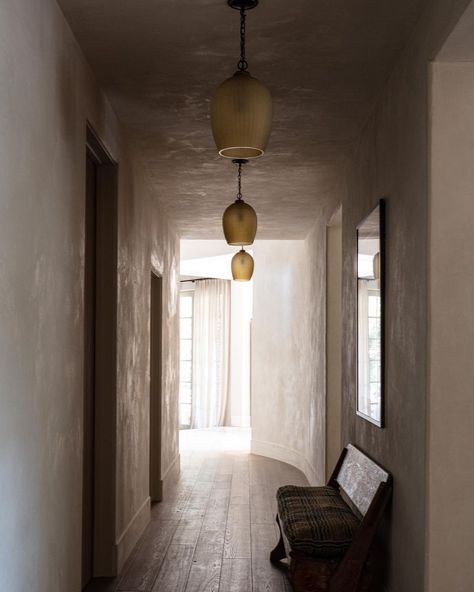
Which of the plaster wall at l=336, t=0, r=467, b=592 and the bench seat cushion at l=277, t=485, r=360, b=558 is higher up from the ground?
the plaster wall at l=336, t=0, r=467, b=592

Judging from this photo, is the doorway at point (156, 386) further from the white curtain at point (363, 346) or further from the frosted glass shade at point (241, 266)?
the white curtain at point (363, 346)

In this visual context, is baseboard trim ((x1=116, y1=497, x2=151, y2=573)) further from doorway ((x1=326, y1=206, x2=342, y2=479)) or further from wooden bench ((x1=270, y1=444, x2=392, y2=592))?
doorway ((x1=326, y1=206, x2=342, y2=479))

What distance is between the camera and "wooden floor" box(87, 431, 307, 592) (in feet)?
13.6

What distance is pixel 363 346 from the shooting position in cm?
428

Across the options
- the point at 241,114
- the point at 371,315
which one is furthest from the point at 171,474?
the point at 241,114

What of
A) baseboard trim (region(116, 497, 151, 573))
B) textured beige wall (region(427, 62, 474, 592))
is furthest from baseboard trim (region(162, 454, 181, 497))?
textured beige wall (region(427, 62, 474, 592))

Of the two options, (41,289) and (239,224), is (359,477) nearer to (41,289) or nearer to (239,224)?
(239,224)

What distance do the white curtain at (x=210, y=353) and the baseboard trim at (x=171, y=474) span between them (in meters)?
6.34

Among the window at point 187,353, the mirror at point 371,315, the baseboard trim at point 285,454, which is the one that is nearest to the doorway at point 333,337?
the baseboard trim at point 285,454

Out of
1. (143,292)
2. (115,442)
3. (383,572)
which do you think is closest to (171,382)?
(143,292)

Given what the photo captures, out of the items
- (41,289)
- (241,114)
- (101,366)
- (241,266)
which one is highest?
(241,114)

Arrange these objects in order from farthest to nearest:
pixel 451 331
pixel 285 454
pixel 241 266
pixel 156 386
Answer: pixel 285 454
pixel 156 386
pixel 241 266
pixel 451 331

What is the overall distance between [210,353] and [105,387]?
33.4 feet

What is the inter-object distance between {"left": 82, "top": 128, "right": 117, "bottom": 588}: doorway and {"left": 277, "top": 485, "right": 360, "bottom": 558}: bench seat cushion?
99 cm
